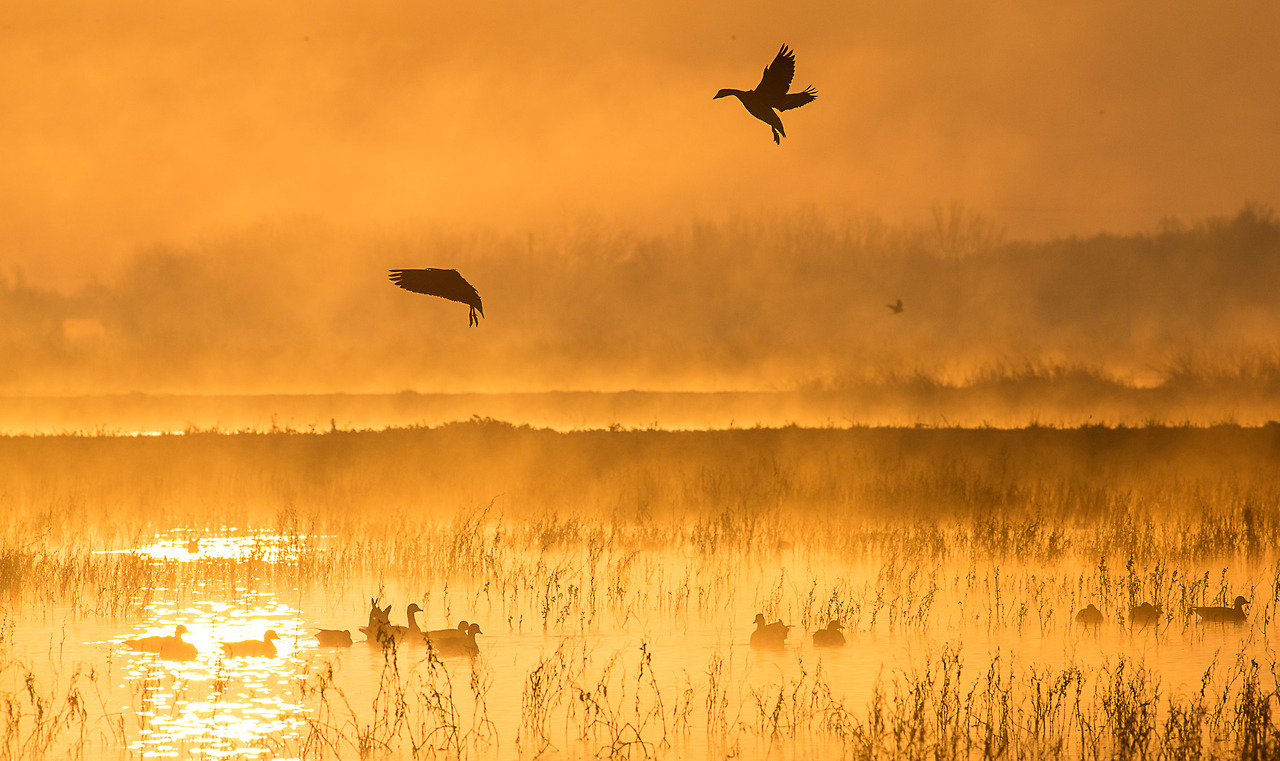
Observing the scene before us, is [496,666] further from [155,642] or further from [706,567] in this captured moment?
[706,567]

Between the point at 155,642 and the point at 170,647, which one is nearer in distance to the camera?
the point at 170,647

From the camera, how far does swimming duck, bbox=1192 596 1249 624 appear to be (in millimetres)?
12523

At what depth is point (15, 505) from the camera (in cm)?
2516

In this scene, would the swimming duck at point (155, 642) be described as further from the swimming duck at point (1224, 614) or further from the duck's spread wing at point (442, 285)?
the swimming duck at point (1224, 614)

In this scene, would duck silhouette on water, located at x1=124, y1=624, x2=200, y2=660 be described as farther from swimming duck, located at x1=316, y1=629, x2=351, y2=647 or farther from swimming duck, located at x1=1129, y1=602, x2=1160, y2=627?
swimming duck, located at x1=1129, y1=602, x2=1160, y2=627

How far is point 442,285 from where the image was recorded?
9.84 meters

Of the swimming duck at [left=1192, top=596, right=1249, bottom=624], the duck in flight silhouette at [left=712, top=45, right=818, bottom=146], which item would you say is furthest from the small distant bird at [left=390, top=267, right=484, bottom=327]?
the swimming duck at [left=1192, top=596, right=1249, bottom=624]

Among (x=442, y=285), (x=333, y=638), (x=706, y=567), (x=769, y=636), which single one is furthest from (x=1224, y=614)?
(x=333, y=638)

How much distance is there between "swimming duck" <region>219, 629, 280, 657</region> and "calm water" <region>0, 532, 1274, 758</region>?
11 cm

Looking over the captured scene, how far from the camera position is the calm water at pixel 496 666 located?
350 inches

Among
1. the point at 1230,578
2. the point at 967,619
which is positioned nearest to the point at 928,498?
the point at 1230,578

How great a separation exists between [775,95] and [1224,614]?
21.0 ft

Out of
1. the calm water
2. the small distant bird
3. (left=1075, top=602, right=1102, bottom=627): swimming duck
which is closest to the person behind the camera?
the calm water

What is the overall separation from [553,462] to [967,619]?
2014cm
